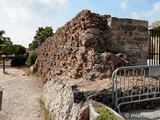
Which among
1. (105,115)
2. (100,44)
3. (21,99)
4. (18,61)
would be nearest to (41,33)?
(18,61)

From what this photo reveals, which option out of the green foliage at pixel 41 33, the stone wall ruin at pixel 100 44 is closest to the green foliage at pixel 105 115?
the stone wall ruin at pixel 100 44

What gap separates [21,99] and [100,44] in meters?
4.84

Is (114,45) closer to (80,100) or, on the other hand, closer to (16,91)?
(80,100)

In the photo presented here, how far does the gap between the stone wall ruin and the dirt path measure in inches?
73.4

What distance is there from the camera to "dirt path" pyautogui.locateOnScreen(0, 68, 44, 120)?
9484 millimetres


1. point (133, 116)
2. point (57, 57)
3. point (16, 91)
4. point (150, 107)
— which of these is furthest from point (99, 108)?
point (16, 91)

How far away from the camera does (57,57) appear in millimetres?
11961

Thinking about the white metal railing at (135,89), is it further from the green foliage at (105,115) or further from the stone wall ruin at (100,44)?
the stone wall ruin at (100,44)

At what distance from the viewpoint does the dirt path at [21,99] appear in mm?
9484

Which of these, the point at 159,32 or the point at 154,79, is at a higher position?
the point at 159,32

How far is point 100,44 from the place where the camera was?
A: 340 inches

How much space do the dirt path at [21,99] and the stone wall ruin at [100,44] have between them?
6.12 ft

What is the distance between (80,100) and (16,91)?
7210 millimetres

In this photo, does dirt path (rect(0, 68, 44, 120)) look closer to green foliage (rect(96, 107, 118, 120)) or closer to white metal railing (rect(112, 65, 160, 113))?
white metal railing (rect(112, 65, 160, 113))
